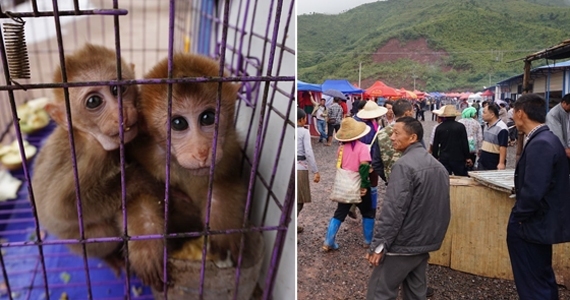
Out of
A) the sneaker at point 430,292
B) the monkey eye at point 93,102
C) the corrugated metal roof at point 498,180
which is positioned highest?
the monkey eye at point 93,102

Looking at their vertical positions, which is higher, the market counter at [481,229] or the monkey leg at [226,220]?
the monkey leg at [226,220]

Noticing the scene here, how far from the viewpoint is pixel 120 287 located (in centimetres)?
188

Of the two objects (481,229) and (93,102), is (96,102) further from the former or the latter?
(481,229)

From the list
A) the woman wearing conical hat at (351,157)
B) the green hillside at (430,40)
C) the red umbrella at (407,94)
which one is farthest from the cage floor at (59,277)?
the red umbrella at (407,94)

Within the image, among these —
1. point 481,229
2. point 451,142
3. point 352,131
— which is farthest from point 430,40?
point 481,229

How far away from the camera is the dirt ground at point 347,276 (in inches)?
103

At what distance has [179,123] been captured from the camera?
153 cm

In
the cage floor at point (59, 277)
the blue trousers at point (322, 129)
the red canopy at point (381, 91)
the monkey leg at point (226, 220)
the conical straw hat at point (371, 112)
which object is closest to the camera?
the monkey leg at point (226, 220)

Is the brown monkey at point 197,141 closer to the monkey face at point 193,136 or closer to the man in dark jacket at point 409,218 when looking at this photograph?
the monkey face at point 193,136

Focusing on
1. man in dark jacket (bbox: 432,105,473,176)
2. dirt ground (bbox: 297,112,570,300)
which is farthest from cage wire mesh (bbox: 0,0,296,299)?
man in dark jacket (bbox: 432,105,473,176)

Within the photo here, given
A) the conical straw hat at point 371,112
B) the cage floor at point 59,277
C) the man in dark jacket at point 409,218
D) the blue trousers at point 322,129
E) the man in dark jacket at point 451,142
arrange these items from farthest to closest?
the blue trousers at point 322,129
the man in dark jacket at point 451,142
the conical straw hat at point 371,112
the man in dark jacket at point 409,218
the cage floor at point 59,277

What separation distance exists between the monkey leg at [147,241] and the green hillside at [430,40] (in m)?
0.72

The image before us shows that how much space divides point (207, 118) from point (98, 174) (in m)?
0.40

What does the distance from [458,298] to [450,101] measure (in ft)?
6.41
